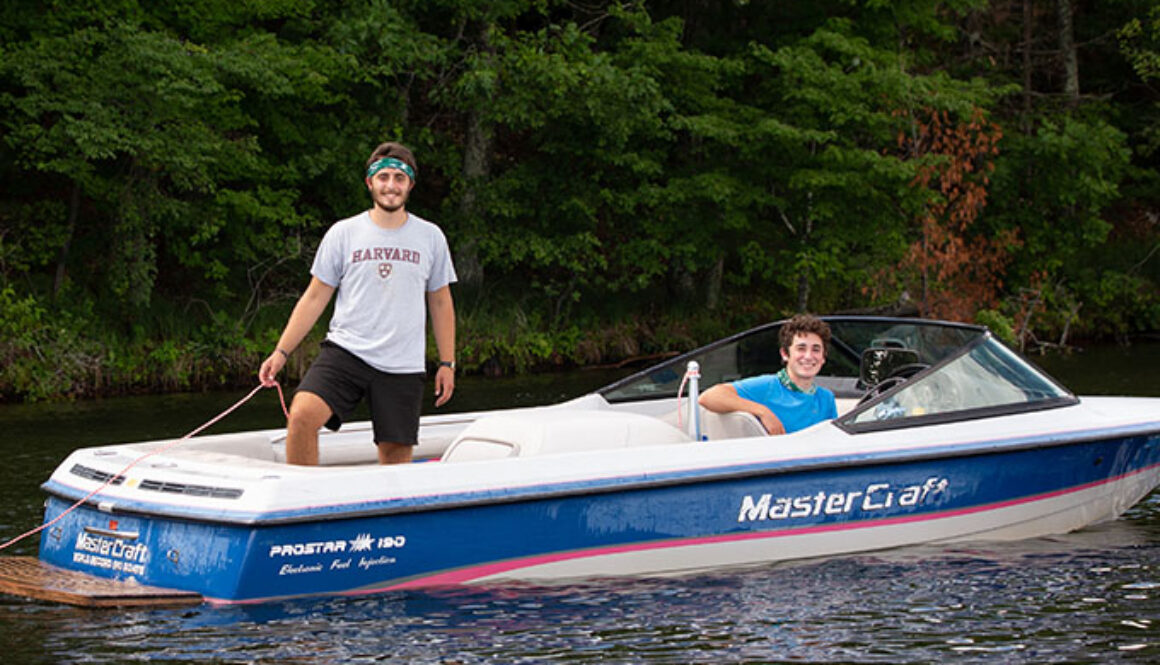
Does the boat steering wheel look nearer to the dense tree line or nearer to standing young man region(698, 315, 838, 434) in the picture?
standing young man region(698, 315, 838, 434)

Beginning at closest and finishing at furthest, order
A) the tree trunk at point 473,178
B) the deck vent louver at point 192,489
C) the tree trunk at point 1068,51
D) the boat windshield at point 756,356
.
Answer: the deck vent louver at point 192,489 → the boat windshield at point 756,356 → the tree trunk at point 473,178 → the tree trunk at point 1068,51

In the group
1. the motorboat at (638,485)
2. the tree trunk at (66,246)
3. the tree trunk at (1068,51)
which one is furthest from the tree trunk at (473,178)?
the motorboat at (638,485)

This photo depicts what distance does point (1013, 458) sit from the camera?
24.6ft

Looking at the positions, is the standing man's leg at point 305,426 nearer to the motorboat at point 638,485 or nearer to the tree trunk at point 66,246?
the motorboat at point 638,485

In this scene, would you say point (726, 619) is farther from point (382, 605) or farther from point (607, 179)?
point (607, 179)

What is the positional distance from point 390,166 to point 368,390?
99 centimetres

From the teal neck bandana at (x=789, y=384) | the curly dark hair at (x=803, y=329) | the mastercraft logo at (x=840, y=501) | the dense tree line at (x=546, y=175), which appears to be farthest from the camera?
the dense tree line at (x=546, y=175)

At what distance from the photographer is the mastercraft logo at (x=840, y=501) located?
685 cm

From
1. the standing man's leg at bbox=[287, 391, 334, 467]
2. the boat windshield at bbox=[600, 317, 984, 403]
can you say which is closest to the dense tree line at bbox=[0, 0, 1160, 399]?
the boat windshield at bbox=[600, 317, 984, 403]

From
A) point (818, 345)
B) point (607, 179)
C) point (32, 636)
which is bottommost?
point (32, 636)

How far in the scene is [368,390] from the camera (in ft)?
21.7

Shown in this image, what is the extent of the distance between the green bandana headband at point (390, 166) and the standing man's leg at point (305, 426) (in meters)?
1.00

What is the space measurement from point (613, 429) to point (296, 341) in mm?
1525

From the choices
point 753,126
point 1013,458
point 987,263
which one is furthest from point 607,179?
point 1013,458
